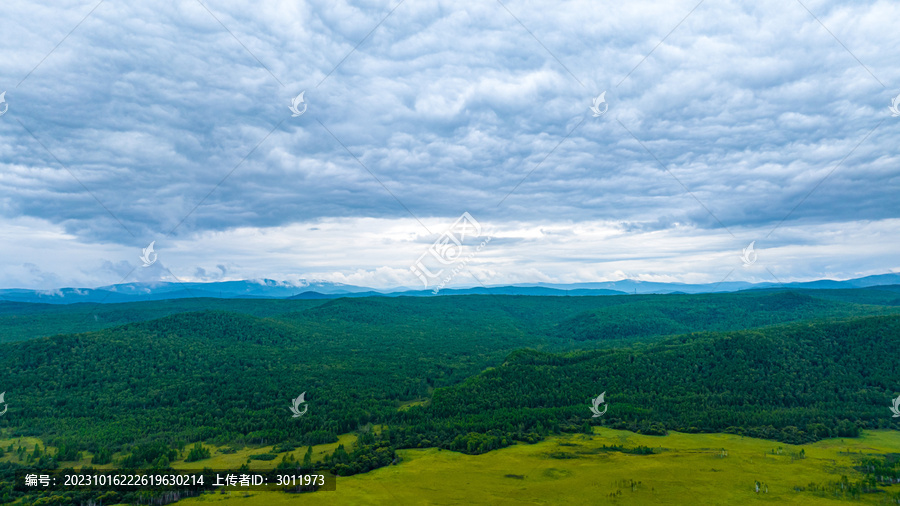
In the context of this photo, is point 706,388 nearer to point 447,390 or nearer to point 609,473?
point 609,473

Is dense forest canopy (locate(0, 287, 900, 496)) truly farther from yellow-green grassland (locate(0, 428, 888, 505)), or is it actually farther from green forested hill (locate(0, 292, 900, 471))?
yellow-green grassland (locate(0, 428, 888, 505))

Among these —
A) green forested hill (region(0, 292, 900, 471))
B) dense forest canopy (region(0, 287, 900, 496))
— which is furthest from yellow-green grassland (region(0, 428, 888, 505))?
green forested hill (region(0, 292, 900, 471))

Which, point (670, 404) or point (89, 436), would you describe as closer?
point (89, 436)

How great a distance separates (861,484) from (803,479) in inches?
226

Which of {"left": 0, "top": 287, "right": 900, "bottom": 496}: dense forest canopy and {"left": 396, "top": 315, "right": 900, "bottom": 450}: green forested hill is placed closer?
{"left": 0, "top": 287, "right": 900, "bottom": 496}: dense forest canopy

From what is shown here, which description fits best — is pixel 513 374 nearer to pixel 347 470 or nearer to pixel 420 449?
pixel 420 449

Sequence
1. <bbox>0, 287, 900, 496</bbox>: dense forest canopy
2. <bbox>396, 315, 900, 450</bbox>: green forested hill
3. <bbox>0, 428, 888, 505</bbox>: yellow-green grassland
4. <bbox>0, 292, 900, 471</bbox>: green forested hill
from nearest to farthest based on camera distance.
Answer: <bbox>0, 428, 888, 505</bbox>: yellow-green grassland < <bbox>0, 287, 900, 496</bbox>: dense forest canopy < <bbox>0, 292, 900, 471</bbox>: green forested hill < <bbox>396, 315, 900, 450</bbox>: green forested hill

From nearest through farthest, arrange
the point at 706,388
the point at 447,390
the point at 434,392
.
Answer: the point at 706,388, the point at 434,392, the point at 447,390

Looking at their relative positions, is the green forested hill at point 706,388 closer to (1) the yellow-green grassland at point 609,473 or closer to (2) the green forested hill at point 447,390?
(2) the green forested hill at point 447,390

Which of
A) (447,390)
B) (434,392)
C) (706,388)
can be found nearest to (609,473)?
(447,390)

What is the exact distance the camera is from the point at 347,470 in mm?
63094

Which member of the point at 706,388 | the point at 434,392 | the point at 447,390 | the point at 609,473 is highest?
the point at 447,390

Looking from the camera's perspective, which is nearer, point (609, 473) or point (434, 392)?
point (609, 473)

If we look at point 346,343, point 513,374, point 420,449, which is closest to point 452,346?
point 346,343
